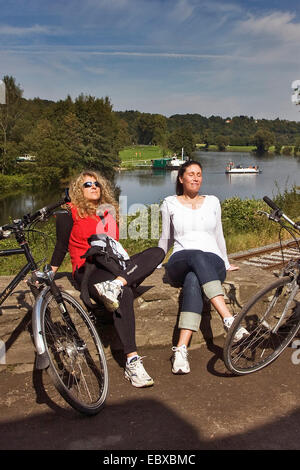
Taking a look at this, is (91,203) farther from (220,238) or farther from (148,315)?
(220,238)

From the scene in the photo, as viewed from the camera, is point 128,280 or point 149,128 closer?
point 128,280

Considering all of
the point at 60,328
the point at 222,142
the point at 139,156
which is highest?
the point at 222,142

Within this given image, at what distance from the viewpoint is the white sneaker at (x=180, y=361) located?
125 inches

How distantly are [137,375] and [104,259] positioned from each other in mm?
872

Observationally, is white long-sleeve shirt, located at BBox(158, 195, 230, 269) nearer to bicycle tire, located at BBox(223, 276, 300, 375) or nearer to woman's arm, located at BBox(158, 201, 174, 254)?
woman's arm, located at BBox(158, 201, 174, 254)

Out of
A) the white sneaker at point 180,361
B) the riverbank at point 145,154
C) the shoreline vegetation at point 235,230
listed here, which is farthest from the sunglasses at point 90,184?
the riverbank at point 145,154

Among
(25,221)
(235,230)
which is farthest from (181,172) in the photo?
(235,230)

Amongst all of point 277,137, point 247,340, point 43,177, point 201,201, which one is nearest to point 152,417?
point 247,340

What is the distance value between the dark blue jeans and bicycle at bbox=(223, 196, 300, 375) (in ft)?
1.11

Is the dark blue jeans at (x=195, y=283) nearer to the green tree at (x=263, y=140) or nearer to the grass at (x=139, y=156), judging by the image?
the grass at (x=139, y=156)

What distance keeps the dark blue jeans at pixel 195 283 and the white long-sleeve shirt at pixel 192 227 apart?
0.59 ft

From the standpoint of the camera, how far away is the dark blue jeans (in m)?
3.26

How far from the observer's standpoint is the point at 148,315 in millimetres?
3566

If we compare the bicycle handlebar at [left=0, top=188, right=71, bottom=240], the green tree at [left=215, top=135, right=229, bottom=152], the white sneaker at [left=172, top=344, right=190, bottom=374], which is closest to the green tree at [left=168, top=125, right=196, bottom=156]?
the green tree at [left=215, top=135, right=229, bottom=152]
